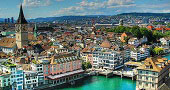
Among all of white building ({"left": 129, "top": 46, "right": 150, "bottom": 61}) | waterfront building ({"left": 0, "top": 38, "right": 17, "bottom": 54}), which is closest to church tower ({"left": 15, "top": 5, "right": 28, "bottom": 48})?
waterfront building ({"left": 0, "top": 38, "right": 17, "bottom": 54})

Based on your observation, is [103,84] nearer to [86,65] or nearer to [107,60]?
[107,60]

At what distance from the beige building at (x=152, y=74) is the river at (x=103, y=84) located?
6008 millimetres

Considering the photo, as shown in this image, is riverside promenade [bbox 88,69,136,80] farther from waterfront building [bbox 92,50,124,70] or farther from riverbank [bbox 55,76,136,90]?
waterfront building [bbox 92,50,124,70]

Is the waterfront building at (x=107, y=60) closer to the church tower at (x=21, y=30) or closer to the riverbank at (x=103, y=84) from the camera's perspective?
the riverbank at (x=103, y=84)

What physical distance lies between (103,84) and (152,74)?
10638mm

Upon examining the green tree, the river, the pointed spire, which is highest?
the pointed spire

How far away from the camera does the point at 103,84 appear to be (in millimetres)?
34125

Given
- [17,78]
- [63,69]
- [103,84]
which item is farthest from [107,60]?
[17,78]

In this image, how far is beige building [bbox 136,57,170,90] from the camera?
983 inches

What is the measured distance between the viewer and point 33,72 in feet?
97.4

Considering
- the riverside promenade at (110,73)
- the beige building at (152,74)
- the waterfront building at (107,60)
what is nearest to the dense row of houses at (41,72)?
the riverside promenade at (110,73)

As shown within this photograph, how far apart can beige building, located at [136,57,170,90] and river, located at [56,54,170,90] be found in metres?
6.01

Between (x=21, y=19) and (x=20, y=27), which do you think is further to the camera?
(x=20, y=27)

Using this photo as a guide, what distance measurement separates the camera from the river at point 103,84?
105 feet
